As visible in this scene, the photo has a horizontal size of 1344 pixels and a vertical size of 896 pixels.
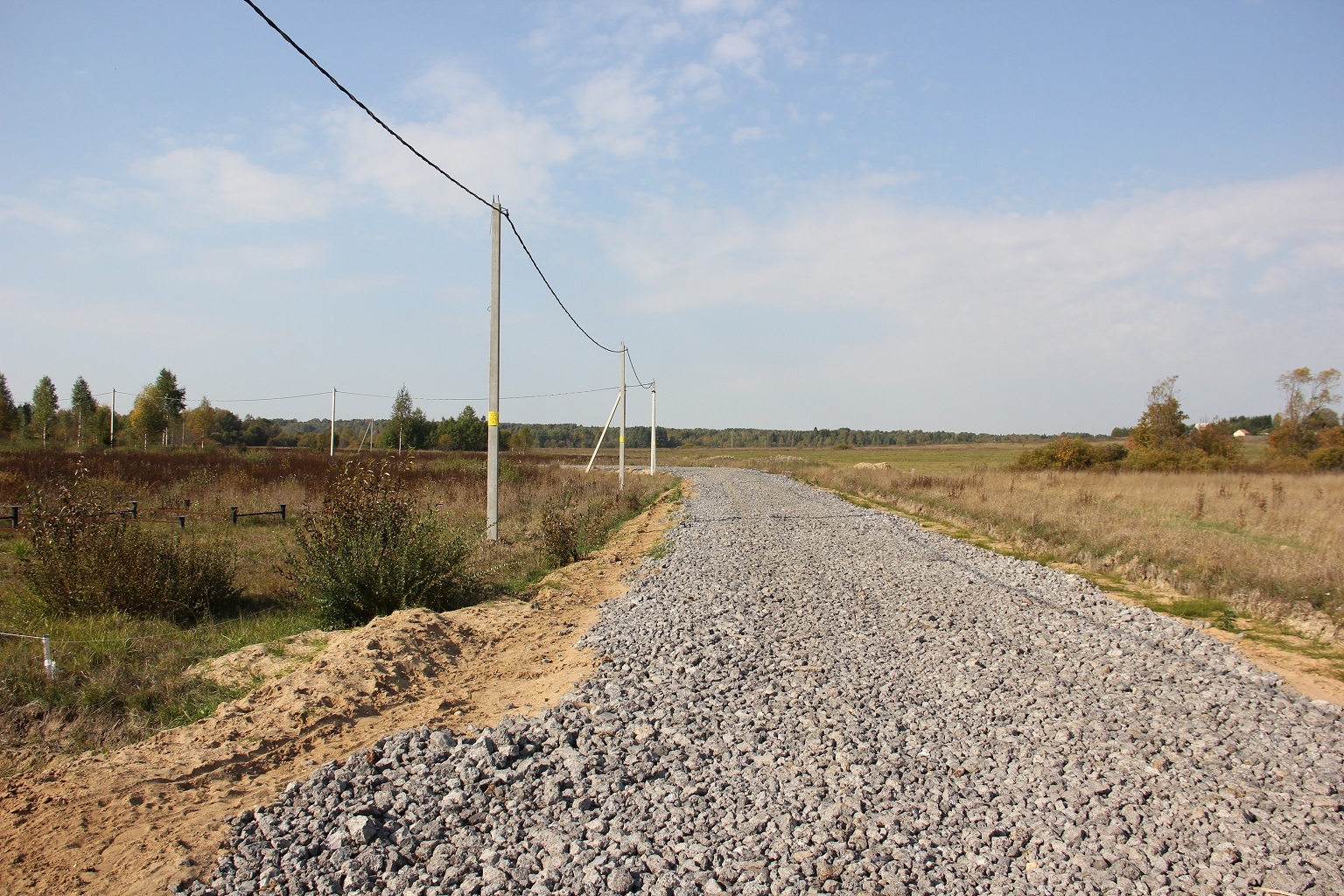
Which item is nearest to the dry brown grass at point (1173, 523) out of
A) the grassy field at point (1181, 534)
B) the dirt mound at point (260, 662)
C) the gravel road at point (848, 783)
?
the grassy field at point (1181, 534)

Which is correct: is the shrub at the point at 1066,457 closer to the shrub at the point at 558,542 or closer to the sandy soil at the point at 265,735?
the shrub at the point at 558,542

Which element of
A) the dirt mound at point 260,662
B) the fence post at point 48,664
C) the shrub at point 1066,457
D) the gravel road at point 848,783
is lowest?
the dirt mound at point 260,662

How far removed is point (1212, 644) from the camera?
777 centimetres

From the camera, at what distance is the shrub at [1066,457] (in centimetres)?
4559

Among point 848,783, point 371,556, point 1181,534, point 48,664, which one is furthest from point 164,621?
point 1181,534

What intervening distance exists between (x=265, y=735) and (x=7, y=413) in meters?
81.7

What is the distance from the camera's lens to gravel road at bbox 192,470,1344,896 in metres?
3.52

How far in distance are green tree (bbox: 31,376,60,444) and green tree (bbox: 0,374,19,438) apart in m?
1.55

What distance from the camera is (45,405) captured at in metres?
72.4

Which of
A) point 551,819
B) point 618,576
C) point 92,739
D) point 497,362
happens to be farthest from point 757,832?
point 497,362

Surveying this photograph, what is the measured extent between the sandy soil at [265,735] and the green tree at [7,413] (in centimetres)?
7658

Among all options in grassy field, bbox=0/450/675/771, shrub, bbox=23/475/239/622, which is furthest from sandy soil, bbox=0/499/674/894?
shrub, bbox=23/475/239/622

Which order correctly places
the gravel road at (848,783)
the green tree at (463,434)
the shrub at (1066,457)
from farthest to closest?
the green tree at (463,434), the shrub at (1066,457), the gravel road at (848,783)

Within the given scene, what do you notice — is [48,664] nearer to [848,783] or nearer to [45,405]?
[848,783]
